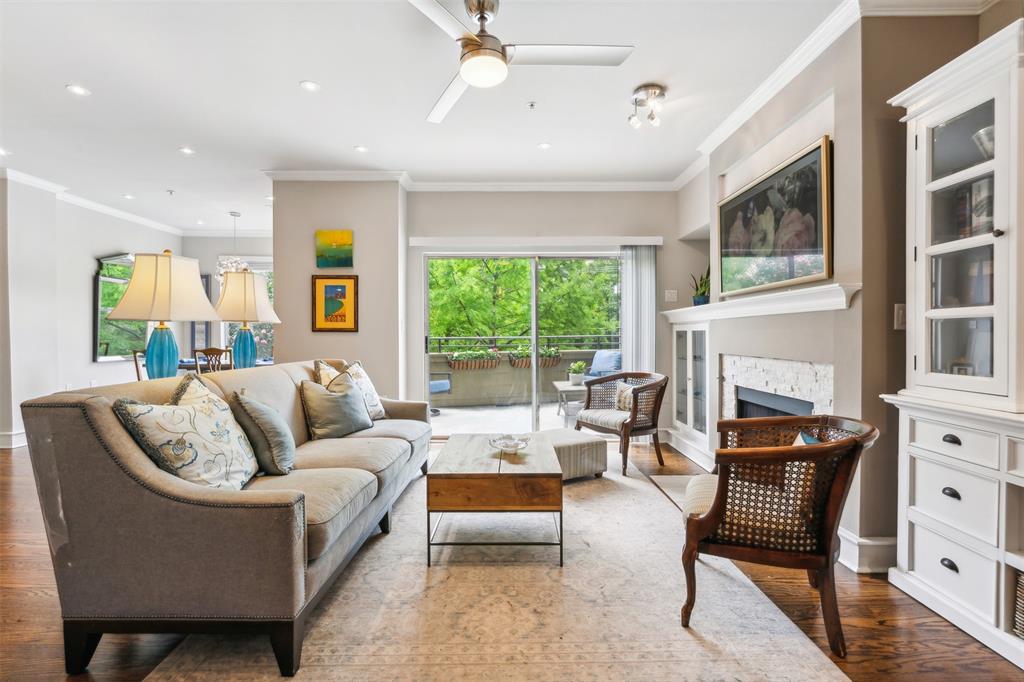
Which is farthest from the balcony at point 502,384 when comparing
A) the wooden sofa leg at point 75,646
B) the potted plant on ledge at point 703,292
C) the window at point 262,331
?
the wooden sofa leg at point 75,646

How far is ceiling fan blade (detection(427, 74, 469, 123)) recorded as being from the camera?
236 cm

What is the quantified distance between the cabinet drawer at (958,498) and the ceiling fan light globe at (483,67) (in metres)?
2.40

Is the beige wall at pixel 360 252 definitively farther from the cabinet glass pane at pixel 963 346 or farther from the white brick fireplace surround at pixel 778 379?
the cabinet glass pane at pixel 963 346

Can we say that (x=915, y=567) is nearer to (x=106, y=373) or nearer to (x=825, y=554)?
(x=825, y=554)

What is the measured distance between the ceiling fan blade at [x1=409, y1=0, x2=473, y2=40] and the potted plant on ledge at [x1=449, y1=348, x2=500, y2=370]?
354 centimetres

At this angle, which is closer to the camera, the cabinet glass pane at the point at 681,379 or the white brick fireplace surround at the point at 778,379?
the white brick fireplace surround at the point at 778,379

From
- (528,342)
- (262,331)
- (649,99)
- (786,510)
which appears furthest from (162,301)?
(262,331)

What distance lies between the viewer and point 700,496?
2031mm

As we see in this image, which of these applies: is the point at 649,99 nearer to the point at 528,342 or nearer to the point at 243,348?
the point at 528,342

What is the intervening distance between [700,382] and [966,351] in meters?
2.54

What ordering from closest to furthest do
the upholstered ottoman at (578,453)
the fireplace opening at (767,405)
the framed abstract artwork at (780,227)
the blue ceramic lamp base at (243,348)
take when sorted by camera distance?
the framed abstract artwork at (780,227) → the fireplace opening at (767,405) → the blue ceramic lamp base at (243,348) → the upholstered ottoman at (578,453)

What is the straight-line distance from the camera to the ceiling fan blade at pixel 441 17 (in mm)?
1814

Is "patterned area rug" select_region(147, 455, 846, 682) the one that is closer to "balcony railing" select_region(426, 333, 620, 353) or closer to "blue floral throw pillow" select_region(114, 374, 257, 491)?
"blue floral throw pillow" select_region(114, 374, 257, 491)

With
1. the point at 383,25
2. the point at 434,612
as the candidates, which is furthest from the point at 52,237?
the point at 434,612
